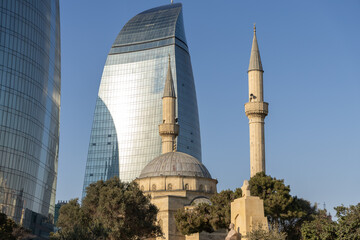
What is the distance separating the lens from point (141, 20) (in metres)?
170

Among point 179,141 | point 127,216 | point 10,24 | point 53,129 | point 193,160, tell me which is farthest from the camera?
point 179,141

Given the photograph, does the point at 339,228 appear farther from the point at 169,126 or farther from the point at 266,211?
the point at 169,126

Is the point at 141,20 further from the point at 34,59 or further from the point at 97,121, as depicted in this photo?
the point at 34,59

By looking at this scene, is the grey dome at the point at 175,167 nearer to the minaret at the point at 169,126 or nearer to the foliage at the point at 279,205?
the minaret at the point at 169,126

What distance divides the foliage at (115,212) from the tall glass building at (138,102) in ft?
303

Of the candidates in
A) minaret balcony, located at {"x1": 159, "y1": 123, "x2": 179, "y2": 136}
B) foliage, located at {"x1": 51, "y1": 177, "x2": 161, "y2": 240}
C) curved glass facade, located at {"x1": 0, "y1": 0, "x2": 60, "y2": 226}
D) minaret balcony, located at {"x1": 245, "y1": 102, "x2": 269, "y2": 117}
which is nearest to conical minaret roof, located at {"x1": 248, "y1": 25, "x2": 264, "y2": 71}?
minaret balcony, located at {"x1": 245, "y1": 102, "x2": 269, "y2": 117}

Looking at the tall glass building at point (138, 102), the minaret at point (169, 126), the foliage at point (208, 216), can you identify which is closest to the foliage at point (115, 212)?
→ the foliage at point (208, 216)

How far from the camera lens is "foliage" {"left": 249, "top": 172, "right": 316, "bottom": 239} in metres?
59.1

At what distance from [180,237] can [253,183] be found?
13.3 metres

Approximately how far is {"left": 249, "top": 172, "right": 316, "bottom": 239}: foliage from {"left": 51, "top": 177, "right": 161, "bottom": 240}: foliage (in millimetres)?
11344

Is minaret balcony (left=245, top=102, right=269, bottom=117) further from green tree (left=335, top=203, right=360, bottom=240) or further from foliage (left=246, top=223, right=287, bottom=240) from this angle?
foliage (left=246, top=223, right=287, bottom=240)

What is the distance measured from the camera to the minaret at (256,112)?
6619 centimetres

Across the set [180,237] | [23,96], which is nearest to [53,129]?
[23,96]

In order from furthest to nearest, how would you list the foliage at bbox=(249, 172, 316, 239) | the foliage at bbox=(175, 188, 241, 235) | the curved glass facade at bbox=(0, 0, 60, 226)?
the curved glass facade at bbox=(0, 0, 60, 226) < the foliage at bbox=(175, 188, 241, 235) < the foliage at bbox=(249, 172, 316, 239)
